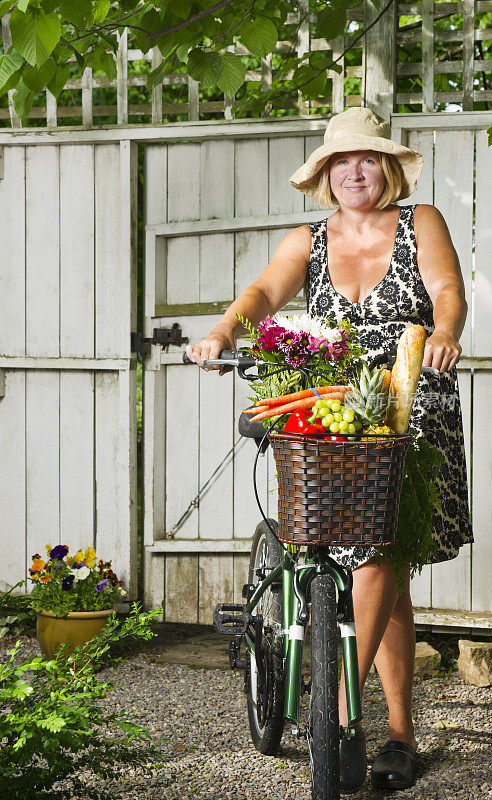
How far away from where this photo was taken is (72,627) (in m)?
3.63

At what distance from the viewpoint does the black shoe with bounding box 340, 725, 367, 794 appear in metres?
2.27

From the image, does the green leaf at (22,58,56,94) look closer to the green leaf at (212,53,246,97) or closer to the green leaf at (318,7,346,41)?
the green leaf at (212,53,246,97)

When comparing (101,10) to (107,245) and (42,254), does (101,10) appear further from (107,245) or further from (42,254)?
(42,254)

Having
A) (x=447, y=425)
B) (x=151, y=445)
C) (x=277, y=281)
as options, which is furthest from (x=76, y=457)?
(x=447, y=425)

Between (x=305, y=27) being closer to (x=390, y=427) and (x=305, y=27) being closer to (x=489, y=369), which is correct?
(x=489, y=369)

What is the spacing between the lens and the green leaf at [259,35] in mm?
3090

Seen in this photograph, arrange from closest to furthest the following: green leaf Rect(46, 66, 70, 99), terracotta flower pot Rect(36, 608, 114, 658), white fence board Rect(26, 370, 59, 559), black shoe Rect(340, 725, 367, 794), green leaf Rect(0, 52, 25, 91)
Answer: black shoe Rect(340, 725, 367, 794) < green leaf Rect(0, 52, 25, 91) < green leaf Rect(46, 66, 70, 99) < terracotta flower pot Rect(36, 608, 114, 658) < white fence board Rect(26, 370, 59, 559)

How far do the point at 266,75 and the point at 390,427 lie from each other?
257cm

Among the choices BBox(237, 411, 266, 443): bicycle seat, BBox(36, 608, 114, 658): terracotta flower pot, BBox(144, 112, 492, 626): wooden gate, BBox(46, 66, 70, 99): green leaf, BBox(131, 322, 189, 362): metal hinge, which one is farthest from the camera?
BBox(131, 322, 189, 362): metal hinge

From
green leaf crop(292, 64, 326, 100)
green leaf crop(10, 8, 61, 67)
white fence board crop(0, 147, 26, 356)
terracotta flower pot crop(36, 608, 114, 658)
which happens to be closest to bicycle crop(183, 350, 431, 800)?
green leaf crop(10, 8, 61, 67)

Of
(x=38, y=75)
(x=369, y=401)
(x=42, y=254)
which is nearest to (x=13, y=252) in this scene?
(x=42, y=254)

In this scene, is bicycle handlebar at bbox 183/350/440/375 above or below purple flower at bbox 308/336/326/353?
below

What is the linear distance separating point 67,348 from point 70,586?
Answer: 1190 millimetres

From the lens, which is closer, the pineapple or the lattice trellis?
the pineapple
